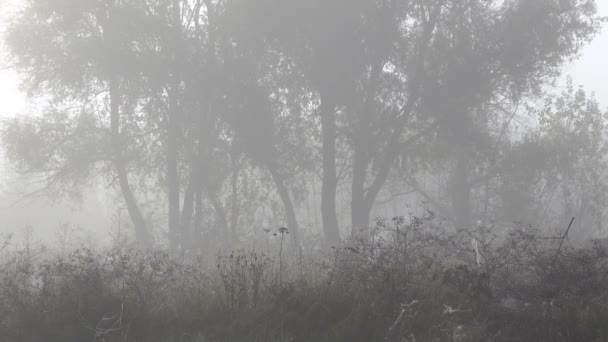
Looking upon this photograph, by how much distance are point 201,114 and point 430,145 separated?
794cm

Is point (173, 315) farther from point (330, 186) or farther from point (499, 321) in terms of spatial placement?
point (330, 186)

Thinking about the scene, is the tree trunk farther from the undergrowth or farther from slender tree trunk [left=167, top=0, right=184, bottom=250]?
the undergrowth

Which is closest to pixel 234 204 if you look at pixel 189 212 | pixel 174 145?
pixel 189 212

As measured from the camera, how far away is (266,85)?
699 inches

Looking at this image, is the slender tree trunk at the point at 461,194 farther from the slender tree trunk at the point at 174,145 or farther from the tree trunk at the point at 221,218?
the slender tree trunk at the point at 174,145

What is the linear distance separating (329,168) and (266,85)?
3.52 meters

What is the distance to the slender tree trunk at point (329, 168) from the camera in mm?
17812

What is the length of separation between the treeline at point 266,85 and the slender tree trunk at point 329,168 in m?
0.05

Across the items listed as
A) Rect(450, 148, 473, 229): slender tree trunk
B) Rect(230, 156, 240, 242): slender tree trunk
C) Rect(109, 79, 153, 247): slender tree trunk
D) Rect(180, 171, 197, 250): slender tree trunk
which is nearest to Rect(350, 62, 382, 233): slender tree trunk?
Rect(230, 156, 240, 242): slender tree trunk

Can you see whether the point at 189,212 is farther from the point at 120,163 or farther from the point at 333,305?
the point at 333,305

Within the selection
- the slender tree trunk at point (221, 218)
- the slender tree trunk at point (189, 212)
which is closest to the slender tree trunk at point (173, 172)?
the slender tree trunk at point (189, 212)

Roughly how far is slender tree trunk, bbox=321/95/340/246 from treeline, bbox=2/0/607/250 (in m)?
0.05

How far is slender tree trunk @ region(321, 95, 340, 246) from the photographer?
17.8 metres

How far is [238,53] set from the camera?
17891 mm
